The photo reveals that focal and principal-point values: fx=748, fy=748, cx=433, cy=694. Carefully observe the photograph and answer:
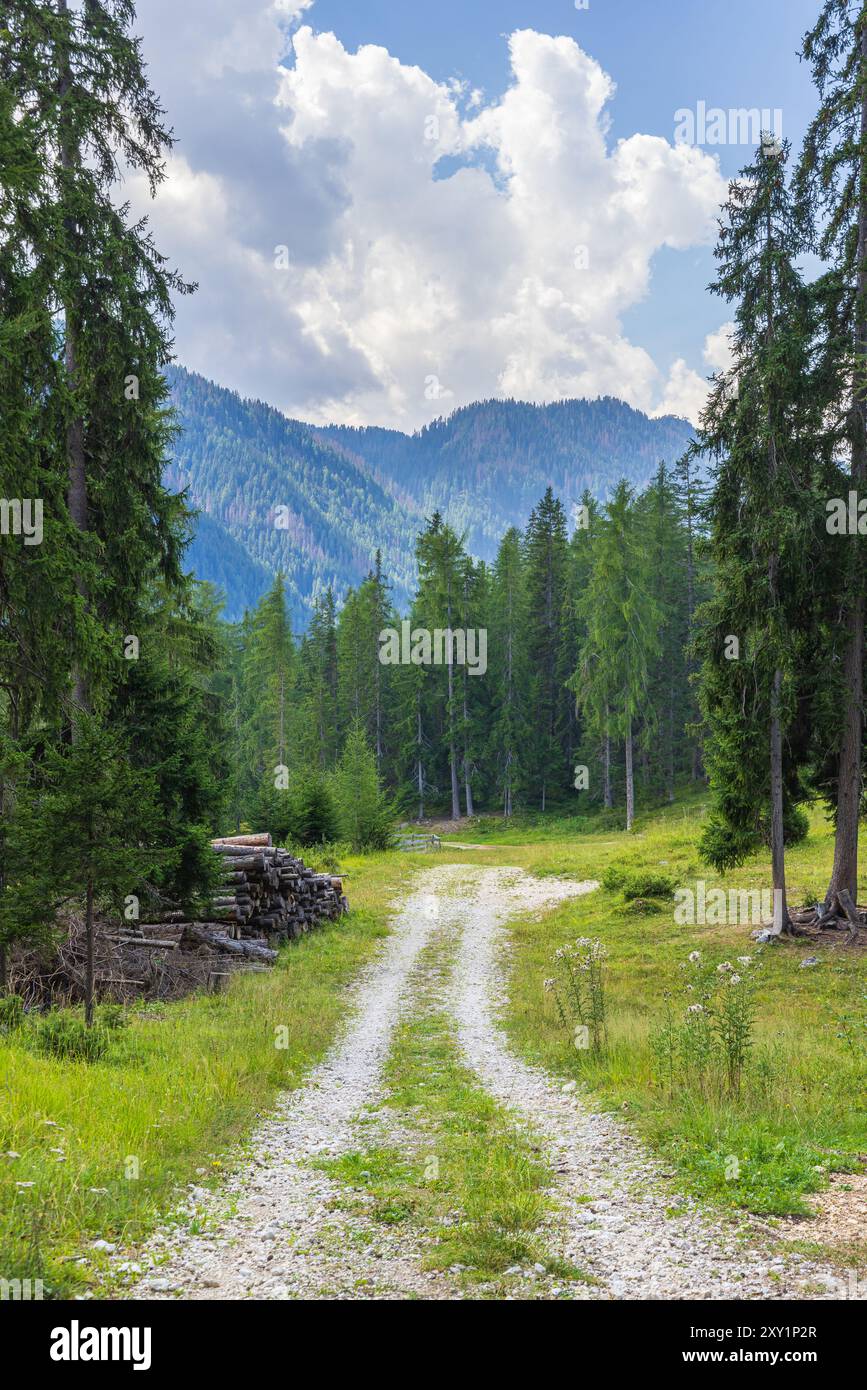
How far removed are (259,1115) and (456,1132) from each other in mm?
2051

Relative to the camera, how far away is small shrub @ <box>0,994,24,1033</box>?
8.40 meters

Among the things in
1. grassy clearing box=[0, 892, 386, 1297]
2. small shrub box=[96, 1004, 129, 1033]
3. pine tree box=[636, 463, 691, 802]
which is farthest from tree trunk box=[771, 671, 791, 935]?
Answer: pine tree box=[636, 463, 691, 802]

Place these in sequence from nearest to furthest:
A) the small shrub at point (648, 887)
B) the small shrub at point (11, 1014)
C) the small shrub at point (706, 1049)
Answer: the small shrub at point (706, 1049) < the small shrub at point (11, 1014) < the small shrub at point (648, 887)

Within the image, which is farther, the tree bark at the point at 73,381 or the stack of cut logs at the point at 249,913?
A: the stack of cut logs at the point at 249,913

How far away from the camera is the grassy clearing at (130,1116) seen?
15.3 feet

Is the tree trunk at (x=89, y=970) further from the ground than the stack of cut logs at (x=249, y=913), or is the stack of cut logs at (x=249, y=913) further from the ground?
the tree trunk at (x=89, y=970)

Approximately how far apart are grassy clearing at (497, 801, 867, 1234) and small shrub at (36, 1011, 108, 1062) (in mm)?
5292

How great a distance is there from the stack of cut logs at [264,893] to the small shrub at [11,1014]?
535 cm

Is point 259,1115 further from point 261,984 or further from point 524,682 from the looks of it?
point 524,682

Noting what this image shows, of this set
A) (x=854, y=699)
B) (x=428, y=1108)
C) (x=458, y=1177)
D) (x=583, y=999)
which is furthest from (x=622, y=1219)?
(x=854, y=699)

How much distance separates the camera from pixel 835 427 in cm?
1550

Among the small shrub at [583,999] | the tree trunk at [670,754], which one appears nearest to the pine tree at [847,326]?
the small shrub at [583,999]

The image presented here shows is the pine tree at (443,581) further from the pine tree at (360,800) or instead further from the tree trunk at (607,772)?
the pine tree at (360,800)
